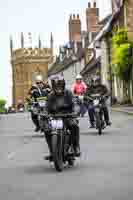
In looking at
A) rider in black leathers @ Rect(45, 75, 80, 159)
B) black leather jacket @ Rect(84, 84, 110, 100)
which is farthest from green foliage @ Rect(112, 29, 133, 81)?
rider in black leathers @ Rect(45, 75, 80, 159)

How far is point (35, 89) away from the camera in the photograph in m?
22.4

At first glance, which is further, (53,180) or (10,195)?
(53,180)

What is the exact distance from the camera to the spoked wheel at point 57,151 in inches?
501

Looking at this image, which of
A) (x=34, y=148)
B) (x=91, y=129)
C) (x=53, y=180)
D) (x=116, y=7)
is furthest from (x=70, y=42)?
(x=53, y=180)

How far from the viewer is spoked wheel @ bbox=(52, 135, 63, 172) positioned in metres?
12.7

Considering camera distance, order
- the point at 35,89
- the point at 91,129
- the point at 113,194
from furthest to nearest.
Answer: the point at 91,129, the point at 35,89, the point at 113,194

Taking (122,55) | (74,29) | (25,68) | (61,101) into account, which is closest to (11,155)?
(61,101)

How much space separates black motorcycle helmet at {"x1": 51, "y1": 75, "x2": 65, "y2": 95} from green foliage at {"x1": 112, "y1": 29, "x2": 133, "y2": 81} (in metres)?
46.2

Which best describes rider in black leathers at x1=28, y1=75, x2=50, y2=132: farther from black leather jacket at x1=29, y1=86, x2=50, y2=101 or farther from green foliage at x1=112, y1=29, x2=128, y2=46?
green foliage at x1=112, y1=29, x2=128, y2=46

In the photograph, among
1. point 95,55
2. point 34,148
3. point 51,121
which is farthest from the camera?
point 95,55

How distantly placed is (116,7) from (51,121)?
58.6m

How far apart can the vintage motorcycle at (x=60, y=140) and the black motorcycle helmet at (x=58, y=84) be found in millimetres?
426

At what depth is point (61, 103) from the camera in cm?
1344

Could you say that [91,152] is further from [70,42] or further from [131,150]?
[70,42]
